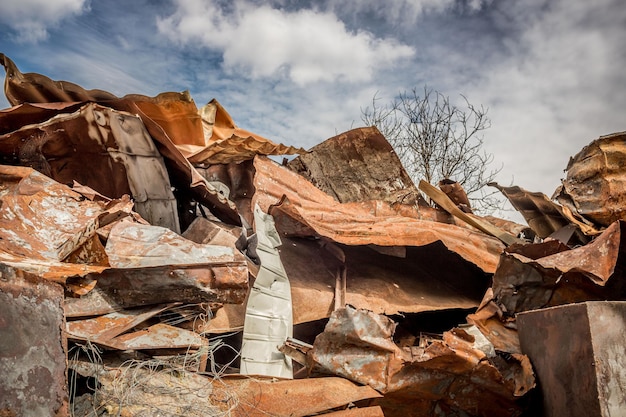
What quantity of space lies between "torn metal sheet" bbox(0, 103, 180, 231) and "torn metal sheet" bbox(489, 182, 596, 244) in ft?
11.2

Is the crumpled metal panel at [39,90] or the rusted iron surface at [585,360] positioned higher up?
the crumpled metal panel at [39,90]

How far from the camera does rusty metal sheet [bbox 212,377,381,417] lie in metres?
1.94

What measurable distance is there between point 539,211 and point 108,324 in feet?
13.2

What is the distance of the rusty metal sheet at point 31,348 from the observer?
1278mm

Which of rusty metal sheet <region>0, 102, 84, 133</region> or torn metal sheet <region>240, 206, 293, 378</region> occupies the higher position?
rusty metal sheet <region>0, 102, 84, 133</region>

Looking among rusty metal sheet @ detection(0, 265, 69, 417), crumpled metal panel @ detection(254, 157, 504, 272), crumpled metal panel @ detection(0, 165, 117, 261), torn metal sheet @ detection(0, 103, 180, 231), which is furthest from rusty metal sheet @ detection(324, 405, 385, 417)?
torn metal sheet @ detection(0, 103, 180, 231)

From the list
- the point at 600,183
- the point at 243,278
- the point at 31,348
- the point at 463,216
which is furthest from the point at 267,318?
the point at 600,183

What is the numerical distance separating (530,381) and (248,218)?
250 centimetres

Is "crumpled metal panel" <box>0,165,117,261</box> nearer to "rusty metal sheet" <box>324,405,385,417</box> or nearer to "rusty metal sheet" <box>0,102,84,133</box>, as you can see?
"rusty metal sheet" <box>0,102,84,133</box>

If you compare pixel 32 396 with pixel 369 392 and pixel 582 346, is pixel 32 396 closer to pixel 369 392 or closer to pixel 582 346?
pixel 369 392

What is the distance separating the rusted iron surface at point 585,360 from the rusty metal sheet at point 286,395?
0.89 meters

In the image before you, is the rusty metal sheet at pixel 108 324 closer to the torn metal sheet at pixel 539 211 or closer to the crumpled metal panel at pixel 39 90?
the crumpled metal panel at pixel 39 90

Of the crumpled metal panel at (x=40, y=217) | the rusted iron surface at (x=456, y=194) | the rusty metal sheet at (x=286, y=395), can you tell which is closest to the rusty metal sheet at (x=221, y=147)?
the crumpled metal panel at (x=40, y=217)

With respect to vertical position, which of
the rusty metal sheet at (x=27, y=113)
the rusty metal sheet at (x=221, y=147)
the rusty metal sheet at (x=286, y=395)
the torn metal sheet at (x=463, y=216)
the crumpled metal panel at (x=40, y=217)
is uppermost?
the rusty metal sheet at (x=27, y=113)
